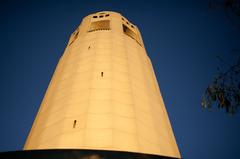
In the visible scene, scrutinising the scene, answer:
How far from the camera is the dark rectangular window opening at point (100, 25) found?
36.8m

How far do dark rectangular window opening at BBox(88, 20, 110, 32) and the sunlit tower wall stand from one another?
480 centimetres

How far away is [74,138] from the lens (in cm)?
1845

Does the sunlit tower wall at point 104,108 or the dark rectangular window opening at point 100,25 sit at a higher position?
the dark rectangular window opening at point 100,25

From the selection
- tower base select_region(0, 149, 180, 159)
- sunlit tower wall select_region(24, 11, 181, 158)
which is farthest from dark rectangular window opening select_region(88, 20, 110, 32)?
tower base select_region(0, 149, 180, 159)

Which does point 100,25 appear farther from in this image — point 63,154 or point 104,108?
point 63,154

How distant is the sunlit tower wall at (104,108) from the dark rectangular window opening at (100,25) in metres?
4.80

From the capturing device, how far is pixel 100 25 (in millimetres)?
38750

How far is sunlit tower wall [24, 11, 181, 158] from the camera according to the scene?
18.7 metres

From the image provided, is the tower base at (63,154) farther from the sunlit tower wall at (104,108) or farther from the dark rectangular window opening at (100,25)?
the dark rectangular window opening at (100,25)

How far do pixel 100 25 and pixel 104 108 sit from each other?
67.8 ft

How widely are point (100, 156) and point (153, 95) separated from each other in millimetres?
18259

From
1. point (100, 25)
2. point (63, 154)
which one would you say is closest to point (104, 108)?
point (63, 154)

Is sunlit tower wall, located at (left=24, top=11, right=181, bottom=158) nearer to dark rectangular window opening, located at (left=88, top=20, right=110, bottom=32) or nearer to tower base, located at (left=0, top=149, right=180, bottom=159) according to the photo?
dark rectangular window opening, located at (left=88, top=20, right=110, bottom=32)

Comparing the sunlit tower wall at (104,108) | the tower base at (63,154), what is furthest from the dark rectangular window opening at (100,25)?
the tower base at (63,154)
